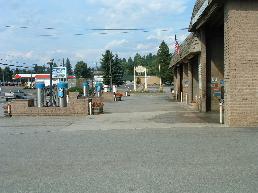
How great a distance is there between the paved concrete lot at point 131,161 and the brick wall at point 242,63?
3.83 ft

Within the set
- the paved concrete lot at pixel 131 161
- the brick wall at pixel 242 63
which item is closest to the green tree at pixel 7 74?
the paved concrete lot at pixel 131 161

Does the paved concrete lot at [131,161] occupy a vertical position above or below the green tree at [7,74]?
below

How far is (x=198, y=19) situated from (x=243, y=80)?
638 cm

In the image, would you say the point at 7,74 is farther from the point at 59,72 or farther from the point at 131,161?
the point at 131,161

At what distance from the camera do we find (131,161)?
9609 millimetres

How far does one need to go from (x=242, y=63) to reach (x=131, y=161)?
8.61 metres

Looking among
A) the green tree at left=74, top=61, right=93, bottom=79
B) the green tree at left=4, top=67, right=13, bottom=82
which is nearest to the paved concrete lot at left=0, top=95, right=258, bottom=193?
the green tree at left=74, top=61, right=93, bottom=79

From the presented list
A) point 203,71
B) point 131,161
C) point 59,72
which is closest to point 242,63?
point 203,71

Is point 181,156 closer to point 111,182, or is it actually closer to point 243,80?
point 111,182

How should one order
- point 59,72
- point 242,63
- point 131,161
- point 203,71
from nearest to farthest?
point 131,161, point 242,63, point 203,71, point 59,72

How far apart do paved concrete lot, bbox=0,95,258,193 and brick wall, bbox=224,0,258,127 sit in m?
1.17

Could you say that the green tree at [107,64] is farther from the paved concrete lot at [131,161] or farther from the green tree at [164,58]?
the paved concrete lot at [131,161]

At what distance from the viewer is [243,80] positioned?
1664 cm

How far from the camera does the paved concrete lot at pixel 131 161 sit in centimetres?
740
